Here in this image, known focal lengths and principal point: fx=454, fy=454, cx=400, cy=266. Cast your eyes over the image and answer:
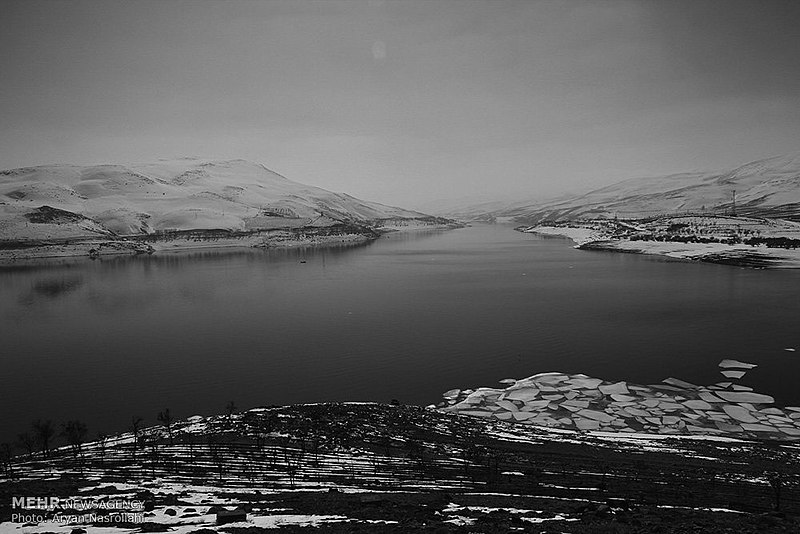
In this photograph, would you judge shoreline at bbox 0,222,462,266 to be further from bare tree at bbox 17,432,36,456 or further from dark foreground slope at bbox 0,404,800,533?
dark foreground slope at bbox 0,404,800,533

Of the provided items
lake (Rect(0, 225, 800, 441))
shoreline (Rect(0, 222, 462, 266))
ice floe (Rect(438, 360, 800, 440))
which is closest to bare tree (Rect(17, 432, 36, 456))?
lake (Rect(0, 225, 800, 441))

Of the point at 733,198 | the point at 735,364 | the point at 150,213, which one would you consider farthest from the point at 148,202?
the point at 733,198

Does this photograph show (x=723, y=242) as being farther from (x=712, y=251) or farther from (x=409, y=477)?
(x=409, y=477)

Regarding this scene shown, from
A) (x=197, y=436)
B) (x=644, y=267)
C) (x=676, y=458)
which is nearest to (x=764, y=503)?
(x=676, y=458)

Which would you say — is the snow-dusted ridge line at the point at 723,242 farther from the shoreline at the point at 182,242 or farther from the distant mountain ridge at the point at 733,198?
the shoreline at the point at 182,242

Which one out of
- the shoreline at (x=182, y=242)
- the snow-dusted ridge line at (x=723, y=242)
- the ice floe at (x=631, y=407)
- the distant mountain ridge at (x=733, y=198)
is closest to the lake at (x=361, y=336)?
the ice floe at (x=631, y=407)

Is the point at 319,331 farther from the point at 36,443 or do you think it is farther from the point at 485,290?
the point at 485,290
